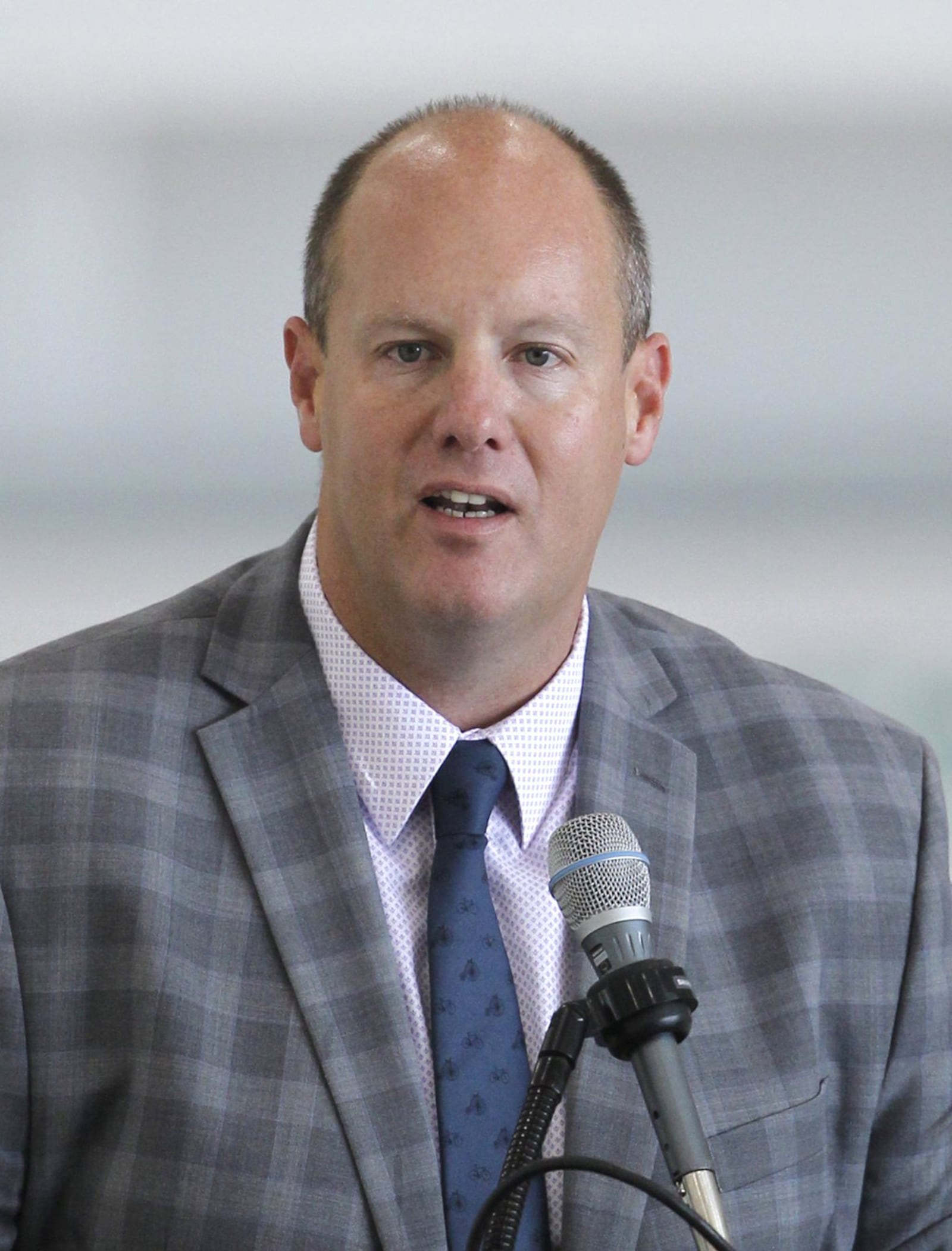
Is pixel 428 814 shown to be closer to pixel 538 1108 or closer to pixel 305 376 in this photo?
pixel 305 376

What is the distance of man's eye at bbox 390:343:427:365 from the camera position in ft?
4.76

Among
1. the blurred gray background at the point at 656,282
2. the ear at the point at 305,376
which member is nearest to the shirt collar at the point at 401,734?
the ear at the point at 305,376

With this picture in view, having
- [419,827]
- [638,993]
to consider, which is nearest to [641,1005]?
[638,993]

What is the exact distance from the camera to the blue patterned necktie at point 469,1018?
4.39ft

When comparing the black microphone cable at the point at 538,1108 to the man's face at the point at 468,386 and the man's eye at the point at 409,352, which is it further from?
the man's eye at the point at 409,352

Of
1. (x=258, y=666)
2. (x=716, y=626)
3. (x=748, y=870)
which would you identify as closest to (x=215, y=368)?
(x=716, y=626)

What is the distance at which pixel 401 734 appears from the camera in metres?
1.51

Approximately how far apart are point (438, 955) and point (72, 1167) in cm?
37

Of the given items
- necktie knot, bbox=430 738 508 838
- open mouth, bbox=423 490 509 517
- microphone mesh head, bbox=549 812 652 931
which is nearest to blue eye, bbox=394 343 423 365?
open mouth, bbox=423 490 509 517

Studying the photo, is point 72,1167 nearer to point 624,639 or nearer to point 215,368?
point 624,639

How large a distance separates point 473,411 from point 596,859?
21.9 inches

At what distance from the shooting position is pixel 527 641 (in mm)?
1535

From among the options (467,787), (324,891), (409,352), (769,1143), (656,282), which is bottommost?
(769,1143)

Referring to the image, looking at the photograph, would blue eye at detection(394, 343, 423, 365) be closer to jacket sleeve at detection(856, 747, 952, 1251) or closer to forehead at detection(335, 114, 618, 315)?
forehead at detection(335, 114, 618, 315)
